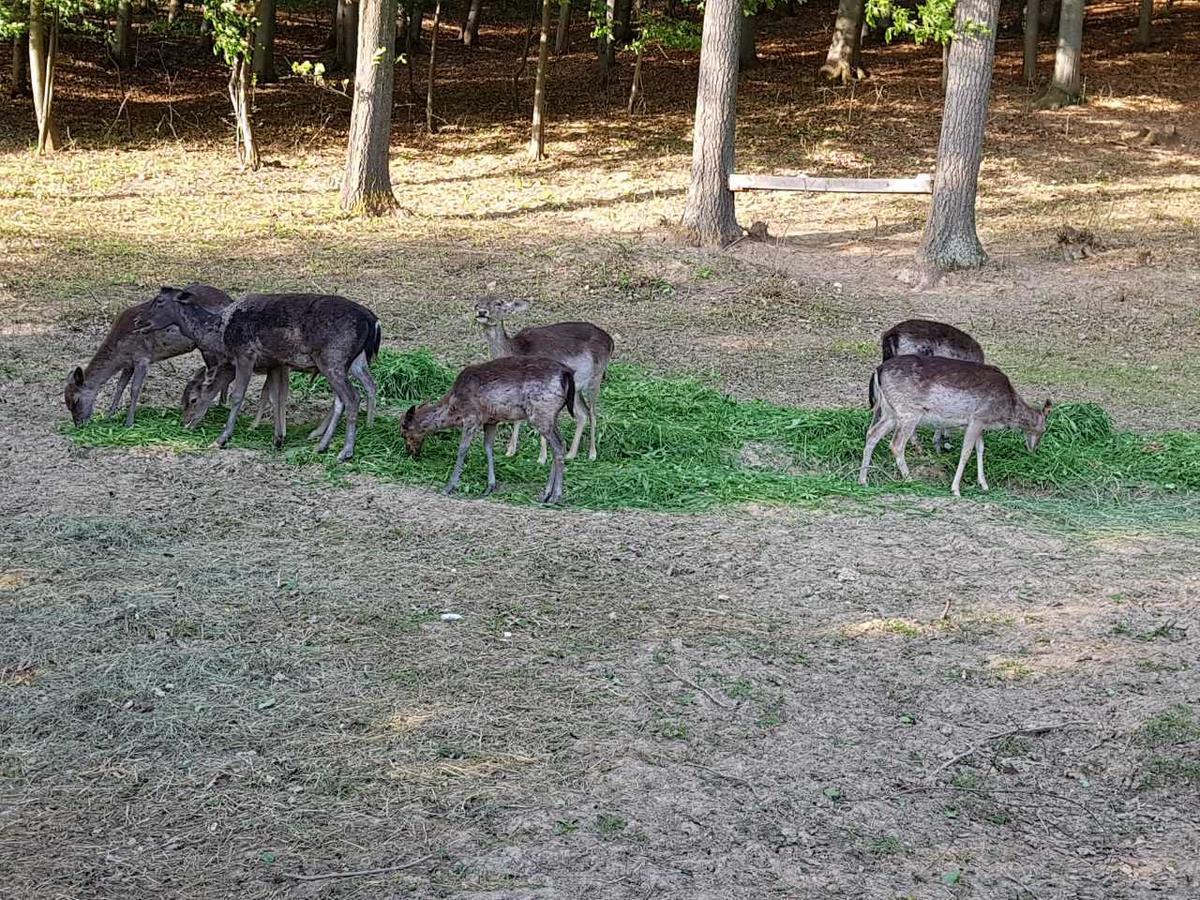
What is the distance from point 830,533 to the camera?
882 centimetres

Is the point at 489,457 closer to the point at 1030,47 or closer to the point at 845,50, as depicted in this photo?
the point at 1030,47

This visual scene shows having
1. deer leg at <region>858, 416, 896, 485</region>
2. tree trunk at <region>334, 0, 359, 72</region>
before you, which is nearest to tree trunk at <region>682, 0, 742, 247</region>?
deer leg at <region>858, 416, 896, 485</region>

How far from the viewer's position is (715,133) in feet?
60.5

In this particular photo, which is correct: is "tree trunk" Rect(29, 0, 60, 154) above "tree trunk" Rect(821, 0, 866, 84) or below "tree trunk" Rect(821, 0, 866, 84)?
below

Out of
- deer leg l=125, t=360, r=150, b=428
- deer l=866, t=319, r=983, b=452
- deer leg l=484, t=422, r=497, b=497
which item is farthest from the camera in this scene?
deer l=866, t=319, r=983, b=452

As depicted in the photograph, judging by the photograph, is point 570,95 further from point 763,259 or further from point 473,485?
point 473,485

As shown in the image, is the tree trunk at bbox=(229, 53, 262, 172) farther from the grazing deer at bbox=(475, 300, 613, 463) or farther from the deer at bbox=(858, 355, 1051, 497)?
the deer at bbox=(858, 355, 1051, 497)

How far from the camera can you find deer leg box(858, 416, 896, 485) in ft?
33.7

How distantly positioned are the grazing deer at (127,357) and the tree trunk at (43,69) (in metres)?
12.7

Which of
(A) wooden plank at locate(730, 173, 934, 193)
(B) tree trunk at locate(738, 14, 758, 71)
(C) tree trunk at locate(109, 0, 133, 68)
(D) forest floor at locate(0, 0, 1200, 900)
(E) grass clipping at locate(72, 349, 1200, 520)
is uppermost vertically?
(B) tree trunk at locate(738, 14, 758, 71)

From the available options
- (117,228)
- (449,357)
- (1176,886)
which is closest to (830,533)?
→ (1176,886)

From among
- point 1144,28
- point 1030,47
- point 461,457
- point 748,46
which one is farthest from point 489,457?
point 1144,28

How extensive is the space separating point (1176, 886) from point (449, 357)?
9.33m

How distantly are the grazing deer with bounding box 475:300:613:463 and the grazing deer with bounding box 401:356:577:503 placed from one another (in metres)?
0.69
